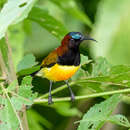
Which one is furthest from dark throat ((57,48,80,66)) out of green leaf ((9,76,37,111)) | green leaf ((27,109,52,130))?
green leaf ((9,76,37,111))

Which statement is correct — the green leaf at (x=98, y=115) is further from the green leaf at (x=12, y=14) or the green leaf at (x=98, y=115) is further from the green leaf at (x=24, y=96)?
the green leaf at (x=12, y=14)

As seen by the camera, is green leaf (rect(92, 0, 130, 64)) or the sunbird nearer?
the sunbird

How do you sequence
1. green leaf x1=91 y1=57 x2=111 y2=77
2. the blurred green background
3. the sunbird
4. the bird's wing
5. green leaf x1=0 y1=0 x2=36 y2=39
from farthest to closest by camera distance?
the blurred green background → the bird's wing → the sunbird → green leaf x1=91 y1=57 x2=111 y2=77 → green leaf x1=0 y1=0 x2=36 y2=39

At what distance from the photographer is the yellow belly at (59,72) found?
1.82 m

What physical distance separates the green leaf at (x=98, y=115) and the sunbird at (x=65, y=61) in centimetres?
45

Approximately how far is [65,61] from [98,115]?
687 millimetres

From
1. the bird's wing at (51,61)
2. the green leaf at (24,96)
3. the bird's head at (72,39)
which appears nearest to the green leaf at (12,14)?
the green leaf at (24,96)

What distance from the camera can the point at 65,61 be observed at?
1.95 metres

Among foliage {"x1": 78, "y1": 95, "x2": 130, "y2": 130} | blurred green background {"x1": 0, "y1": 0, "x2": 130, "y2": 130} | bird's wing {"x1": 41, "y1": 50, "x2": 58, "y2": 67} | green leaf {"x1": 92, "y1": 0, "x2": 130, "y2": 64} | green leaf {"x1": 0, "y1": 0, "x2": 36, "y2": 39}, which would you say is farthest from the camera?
green leaf {"x1": 92, "y1": 0, "x2": 130, "y2": 64}

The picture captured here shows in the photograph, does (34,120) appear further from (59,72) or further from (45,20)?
(45,20)

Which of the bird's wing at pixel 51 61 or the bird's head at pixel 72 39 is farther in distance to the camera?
the bird's wing at pixel 51 61

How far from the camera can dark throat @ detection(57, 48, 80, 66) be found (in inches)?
74.5

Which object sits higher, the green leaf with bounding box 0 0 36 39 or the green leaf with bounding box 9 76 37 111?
the green leaf with bounding box 0 0 36 39

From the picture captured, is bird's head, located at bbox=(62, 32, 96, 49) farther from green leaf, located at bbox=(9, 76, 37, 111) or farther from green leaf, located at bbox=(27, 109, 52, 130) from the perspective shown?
green leaf, located at bbox=(9, 76, 37, 111)
